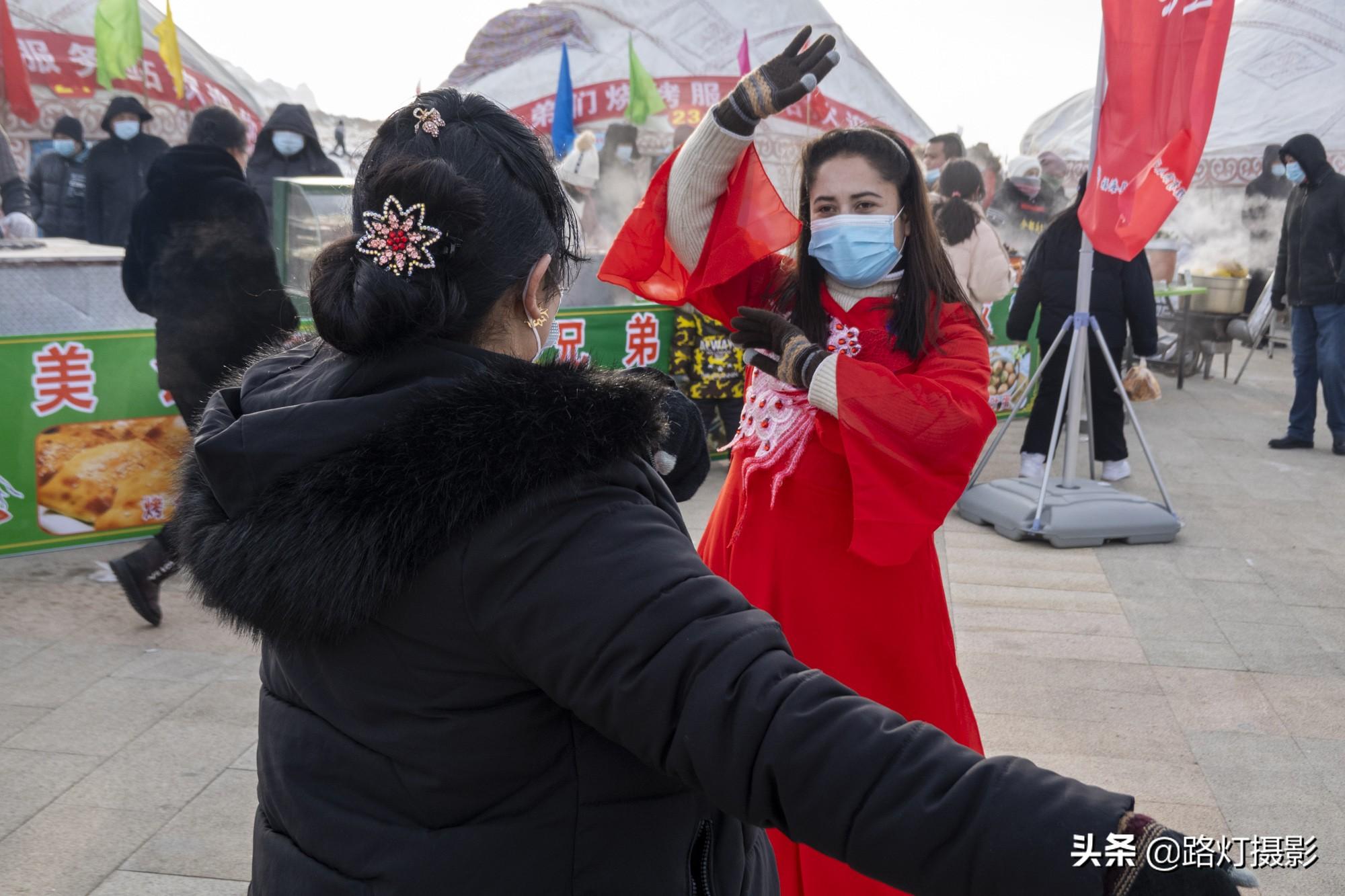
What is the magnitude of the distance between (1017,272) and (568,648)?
8.82 meters

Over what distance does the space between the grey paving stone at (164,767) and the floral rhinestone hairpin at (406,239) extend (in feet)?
8.31

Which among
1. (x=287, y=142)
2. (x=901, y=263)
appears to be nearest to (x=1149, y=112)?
(x=901, y=263)

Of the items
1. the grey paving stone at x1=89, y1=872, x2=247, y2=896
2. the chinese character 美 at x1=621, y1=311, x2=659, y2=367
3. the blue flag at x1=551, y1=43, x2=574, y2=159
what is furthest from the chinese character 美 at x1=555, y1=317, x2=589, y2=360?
the blue flag at x1=551, y1=43, x2=574, y2=159

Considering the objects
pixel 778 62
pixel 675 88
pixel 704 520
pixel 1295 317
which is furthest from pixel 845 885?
Answer: pixel 675 88

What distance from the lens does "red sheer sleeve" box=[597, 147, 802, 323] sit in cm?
258

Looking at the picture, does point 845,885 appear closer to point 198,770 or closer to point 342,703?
point 342,703

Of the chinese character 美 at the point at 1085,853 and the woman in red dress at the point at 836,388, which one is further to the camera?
the woman in red dress at the point at 836,388

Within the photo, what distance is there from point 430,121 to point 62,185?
1051 centimetres

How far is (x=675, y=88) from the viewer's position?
52.3ft

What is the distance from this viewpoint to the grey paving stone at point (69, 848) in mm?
2695

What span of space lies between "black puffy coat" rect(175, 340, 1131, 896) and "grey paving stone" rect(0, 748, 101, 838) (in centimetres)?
228

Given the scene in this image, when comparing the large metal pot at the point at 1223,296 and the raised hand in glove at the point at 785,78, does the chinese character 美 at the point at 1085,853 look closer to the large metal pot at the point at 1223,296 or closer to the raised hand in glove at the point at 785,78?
the raised hand in glove at the point at 785,78

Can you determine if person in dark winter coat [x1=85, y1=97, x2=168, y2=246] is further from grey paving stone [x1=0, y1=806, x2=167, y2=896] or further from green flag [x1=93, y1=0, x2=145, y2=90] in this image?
grey paving stone [x1=0, y1=806, x2=167, y2=896]

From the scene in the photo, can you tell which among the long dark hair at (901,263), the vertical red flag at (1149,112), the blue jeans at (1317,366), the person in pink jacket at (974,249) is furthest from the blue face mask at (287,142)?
the blue jeans at (1317,366)
